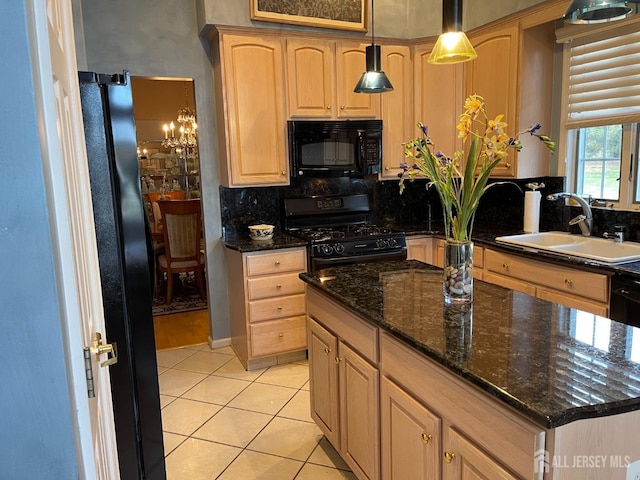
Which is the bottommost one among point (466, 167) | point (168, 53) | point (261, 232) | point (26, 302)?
point (261, 232)

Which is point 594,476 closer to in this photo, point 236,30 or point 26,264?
point 26,264

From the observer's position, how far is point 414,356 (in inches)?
58.9

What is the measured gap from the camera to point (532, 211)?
135 inches

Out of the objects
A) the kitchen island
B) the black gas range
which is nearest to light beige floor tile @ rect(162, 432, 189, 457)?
the kitchen island

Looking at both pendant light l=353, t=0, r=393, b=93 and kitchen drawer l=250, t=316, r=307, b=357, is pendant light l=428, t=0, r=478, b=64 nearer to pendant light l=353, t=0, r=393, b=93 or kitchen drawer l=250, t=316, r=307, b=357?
pendant light l=353, t=0, r=393, b=93

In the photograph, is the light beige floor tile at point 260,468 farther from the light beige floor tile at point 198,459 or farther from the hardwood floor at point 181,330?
the hardwood floor at point 181,330

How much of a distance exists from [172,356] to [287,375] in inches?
40.3

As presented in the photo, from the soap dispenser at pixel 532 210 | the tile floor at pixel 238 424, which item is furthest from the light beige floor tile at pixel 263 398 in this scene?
the soap dispenser at pixel 532 210

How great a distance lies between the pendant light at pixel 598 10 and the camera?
1.40 metres

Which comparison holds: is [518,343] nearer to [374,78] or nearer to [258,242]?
[374,78]

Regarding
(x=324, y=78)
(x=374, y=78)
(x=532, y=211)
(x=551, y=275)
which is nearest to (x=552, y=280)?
(x=551, y=275)

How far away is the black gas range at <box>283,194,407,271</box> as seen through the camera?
3.37 m

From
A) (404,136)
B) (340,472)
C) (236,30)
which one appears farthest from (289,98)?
(340,472)

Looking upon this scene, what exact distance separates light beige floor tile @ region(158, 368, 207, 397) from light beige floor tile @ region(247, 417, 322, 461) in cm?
80
